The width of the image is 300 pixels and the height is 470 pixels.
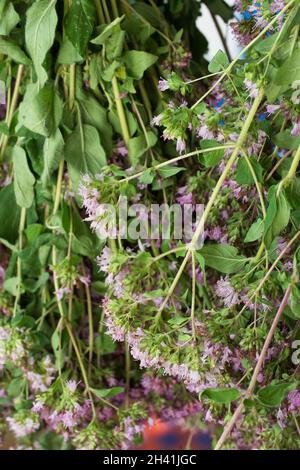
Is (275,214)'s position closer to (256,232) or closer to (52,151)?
(256,232)

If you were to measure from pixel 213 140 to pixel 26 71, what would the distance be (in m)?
0.24

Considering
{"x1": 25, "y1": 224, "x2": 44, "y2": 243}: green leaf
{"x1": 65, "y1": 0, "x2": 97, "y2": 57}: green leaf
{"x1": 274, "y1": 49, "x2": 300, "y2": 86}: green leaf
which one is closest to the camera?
{"x1": 274, "y1": 49, "x2": 300, "y2": 86}: green leaf

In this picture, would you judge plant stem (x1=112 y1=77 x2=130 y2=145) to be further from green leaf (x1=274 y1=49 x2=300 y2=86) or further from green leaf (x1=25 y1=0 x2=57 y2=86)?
green leaf (x1=274 y1=49 x2=300 y2=86)

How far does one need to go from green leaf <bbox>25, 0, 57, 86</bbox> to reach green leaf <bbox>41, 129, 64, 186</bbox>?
56 mm

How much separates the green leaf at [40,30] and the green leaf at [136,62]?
0.27 feet

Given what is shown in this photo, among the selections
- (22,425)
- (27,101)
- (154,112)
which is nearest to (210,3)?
(154,112)

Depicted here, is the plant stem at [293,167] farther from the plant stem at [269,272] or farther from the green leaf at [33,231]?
the green leaf at [33,231]

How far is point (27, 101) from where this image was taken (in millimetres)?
631

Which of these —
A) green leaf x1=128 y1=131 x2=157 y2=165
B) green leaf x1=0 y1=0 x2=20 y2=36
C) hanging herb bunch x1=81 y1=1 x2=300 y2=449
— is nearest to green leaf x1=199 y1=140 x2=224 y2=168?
hanging herb bunch x1=81 y1=1 x2=300 y2=449

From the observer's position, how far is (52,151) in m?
0.64

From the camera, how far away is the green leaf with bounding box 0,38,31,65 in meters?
0.63

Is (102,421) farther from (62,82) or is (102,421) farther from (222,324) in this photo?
(62,82)

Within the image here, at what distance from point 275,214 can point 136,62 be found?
224mm
